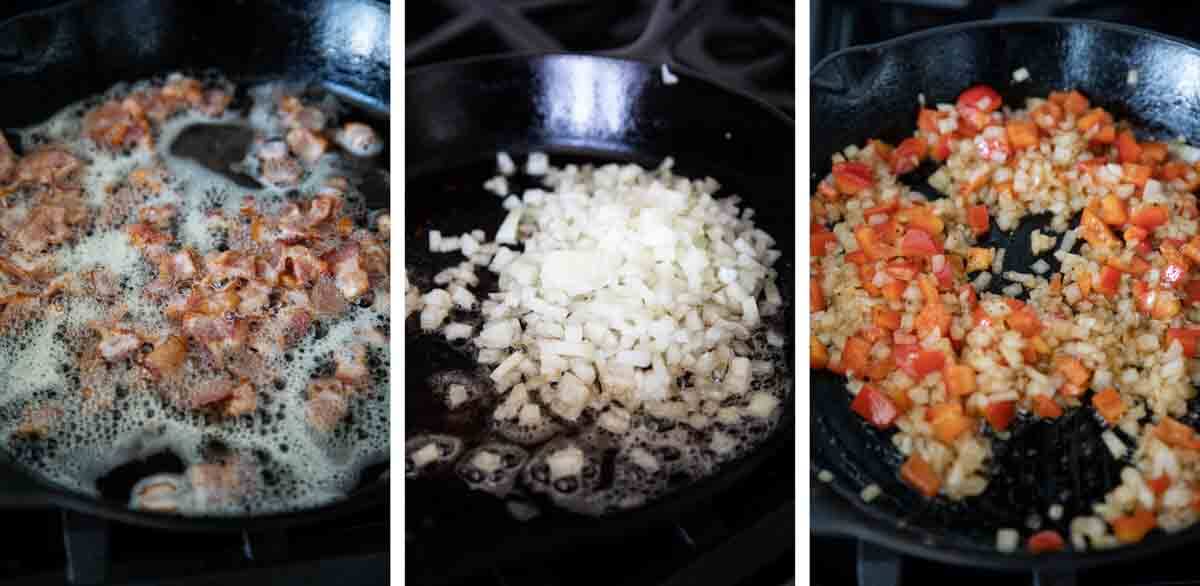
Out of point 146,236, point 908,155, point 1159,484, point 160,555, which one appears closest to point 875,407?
point 1159,484

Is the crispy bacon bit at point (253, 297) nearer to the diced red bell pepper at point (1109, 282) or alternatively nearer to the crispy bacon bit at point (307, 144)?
the crispy bacon bit at point (307, 144)

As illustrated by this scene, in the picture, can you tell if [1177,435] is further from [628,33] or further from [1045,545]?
[628,33]

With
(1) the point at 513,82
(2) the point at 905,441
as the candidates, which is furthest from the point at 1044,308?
(1) the point at 513,82

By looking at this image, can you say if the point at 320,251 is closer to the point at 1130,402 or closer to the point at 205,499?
the point at 205,499

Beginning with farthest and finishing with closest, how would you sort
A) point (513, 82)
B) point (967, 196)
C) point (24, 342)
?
point (513, 82) < point (967, 196) < point (24, 342)

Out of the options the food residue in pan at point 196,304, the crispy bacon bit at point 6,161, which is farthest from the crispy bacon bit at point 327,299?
the crispy bacon bit at point 6,161

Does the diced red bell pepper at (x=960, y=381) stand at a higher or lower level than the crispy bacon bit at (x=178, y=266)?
lower

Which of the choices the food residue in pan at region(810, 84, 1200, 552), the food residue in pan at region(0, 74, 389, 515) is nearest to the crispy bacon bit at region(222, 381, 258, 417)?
the food residue in pan at region(0, 74, 389, 515)
